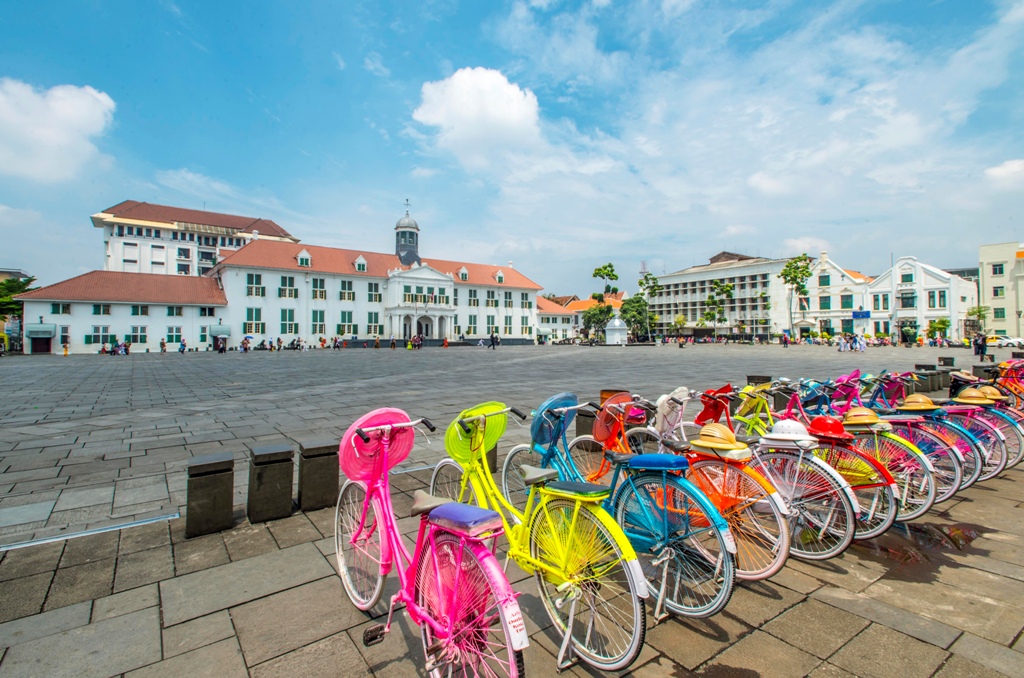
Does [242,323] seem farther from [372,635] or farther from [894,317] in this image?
[894,317]

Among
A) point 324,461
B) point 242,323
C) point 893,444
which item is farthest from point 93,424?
point 242,323

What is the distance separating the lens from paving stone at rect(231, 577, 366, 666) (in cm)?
266

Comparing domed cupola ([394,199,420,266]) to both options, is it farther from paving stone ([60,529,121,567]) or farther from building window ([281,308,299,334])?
paving stone ([60,529,121,567])

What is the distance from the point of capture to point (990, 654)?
8.12ft

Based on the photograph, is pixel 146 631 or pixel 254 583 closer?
pixel 146 631

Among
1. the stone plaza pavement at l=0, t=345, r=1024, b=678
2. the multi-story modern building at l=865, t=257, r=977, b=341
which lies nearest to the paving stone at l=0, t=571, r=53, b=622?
the stone plaza pavement at l=0, t=345, r=1024, b=678

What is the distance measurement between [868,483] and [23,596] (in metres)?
5.65

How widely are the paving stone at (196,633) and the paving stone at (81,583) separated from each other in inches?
31.3

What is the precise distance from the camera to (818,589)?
3.15 metres

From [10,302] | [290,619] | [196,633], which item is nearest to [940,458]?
[290,619]

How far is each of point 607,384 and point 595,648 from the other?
13605 millimetres

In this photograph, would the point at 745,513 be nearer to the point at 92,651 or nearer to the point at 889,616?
the point at 889,616

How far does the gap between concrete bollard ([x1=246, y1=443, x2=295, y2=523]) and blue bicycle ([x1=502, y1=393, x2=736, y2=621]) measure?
2.92m

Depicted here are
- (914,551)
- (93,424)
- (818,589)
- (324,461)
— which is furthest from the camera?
(93,424)
